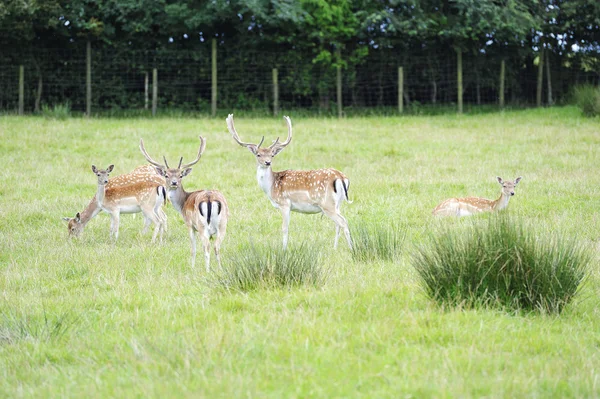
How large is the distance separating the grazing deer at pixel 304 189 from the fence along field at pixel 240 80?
41.0ft

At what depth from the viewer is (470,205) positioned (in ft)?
32.7

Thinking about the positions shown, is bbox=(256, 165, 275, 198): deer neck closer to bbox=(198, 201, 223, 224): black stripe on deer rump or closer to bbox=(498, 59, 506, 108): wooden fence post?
bbox=(198, 201, 223, 224): black stripe on deer rump

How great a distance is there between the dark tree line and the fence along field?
4 cm

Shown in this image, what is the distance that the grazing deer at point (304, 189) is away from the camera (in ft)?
29.0

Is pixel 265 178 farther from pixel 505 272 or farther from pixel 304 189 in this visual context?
pixel 505 272

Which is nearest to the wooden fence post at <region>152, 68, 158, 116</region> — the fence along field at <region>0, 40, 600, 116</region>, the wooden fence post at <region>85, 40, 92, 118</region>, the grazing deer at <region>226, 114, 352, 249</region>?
the fence along field at <region>0, 40, 600, 116</region>

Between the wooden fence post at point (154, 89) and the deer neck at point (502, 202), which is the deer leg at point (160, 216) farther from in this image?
the wooden fence post at point (154, 89)

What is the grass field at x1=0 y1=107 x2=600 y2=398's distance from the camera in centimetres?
438

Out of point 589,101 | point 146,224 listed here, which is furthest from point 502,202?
point 589,101

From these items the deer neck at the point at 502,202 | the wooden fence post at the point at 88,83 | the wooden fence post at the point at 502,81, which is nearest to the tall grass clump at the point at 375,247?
the deer neck at the point at 502,202

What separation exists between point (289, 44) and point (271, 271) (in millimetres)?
17644

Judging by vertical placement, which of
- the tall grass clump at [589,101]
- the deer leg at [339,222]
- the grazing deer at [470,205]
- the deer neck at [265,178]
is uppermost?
the tall grass clump at [589,101]

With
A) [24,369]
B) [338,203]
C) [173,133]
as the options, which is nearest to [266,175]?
[338,203]

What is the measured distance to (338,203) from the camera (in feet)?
29.2
